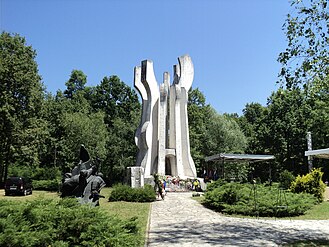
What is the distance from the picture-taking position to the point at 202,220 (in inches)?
466

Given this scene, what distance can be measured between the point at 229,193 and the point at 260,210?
1.81m

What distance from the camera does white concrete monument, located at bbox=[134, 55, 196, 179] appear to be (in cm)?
2798

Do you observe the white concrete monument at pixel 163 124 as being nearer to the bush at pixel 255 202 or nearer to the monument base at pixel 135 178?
the monument base at pixel 135 178

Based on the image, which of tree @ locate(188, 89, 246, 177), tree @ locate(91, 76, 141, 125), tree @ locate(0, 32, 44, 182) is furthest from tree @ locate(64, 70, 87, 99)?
tree @ locate(0, 32, 44, 182)

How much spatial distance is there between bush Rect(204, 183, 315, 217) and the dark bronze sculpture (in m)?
6.40

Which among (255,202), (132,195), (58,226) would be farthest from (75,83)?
(58,226)

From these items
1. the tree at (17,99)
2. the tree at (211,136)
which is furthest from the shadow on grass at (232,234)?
the tree at (211,136)

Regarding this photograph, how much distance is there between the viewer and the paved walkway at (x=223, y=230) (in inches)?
325

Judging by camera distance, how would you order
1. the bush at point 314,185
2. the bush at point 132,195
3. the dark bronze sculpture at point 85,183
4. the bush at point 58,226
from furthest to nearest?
the bush at point 314,185 < the bush at point 132,195 < the dark bronze sculpture at point 85,183 < the bush at point 58,226

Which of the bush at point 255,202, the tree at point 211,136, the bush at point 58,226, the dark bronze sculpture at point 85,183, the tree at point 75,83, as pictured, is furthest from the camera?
the tree at point 75,83

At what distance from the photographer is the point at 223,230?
9.88 m

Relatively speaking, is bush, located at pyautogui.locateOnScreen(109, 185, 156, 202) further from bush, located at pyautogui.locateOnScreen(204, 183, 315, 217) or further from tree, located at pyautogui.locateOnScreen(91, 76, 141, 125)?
tree, located at pyautogui.locateOnScreen(91, 76, 141, 125)

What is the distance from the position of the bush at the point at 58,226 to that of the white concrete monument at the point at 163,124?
2116 cm

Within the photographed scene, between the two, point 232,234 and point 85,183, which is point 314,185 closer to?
point 232,234
